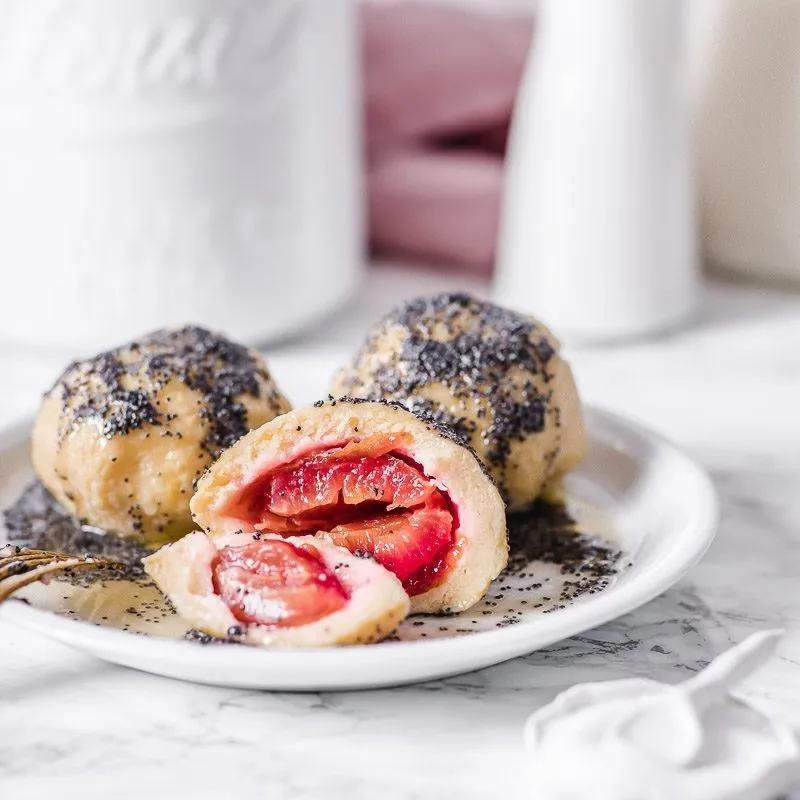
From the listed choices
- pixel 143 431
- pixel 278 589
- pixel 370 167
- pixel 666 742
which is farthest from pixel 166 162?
pixel 666 742

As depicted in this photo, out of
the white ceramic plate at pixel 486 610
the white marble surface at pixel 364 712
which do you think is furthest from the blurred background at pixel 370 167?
the white marble surface at pixel 364 712

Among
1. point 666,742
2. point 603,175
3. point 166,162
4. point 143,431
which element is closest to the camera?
point 666,742

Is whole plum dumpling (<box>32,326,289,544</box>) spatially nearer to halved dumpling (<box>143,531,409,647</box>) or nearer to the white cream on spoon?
halved dumpling (<box>143,531,409,647</box>)

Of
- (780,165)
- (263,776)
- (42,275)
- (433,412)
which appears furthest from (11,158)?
(780,165)

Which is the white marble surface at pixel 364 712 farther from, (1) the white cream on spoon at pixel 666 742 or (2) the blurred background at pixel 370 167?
(2) the blurred background at pixel 370 167

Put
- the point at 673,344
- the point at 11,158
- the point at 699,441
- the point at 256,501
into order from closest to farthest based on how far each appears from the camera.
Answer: the point at 256,501 < the point at 699,441 < the point at 11,158 < the point at 673,344

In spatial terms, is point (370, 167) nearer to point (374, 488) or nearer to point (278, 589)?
point (374, 488)

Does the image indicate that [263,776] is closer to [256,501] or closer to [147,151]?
[256,501]
